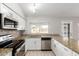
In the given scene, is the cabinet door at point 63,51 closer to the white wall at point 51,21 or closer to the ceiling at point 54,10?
the ceiling at point 54,10

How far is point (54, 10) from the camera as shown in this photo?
17.8 feet

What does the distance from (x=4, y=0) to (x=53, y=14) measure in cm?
479

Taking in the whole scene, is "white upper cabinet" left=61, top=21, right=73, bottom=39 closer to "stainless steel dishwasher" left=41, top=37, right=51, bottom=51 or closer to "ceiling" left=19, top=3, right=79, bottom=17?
"ceiling" left=19, top=3, right=79, bottom=17

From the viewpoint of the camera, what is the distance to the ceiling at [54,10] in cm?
495

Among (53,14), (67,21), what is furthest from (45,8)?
(67,21)

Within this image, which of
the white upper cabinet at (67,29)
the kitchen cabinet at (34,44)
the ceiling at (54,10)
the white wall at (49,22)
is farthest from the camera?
the white upper cabinet at (67,29)

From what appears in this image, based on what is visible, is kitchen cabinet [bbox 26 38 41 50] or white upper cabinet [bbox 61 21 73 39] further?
white upper cabinet [bbox 61 21 73 39]

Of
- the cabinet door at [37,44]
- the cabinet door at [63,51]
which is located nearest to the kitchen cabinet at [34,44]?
the cabinet door at [37,44]

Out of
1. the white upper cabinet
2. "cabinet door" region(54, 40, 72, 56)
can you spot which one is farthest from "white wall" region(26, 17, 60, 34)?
"cabinet door" region(54, 40, 72, 56)

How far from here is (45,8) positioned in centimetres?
522

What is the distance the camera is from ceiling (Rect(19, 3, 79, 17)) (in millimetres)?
4952

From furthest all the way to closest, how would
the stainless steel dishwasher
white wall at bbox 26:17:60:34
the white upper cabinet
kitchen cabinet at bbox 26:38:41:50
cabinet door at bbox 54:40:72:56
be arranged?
the white upper cabinet → white wall at bbox 26:17:60:34 → the stainless steel dishwasher → kitchen cabinet at bbox 26:38:41:50 → cabinet door at bbox 54:40:72:56

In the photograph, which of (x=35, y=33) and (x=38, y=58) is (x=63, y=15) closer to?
(x=35, y=33)

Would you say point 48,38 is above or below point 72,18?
below
